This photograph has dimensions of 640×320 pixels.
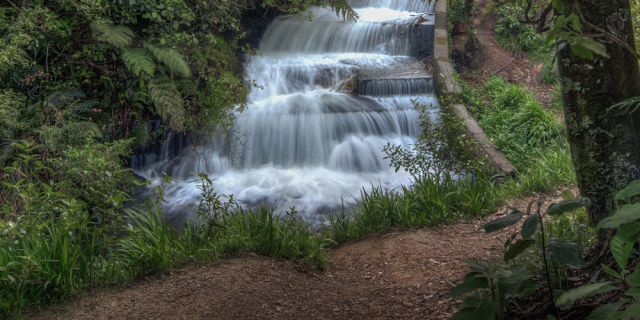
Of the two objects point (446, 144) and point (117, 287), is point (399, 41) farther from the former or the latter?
point (117, 287)

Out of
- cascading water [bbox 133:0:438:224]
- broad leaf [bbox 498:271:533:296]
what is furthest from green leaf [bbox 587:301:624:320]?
cascading water [bbox 133:0:438:224]

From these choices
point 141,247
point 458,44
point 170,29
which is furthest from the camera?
point 458,44

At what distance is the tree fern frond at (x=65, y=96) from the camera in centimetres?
593

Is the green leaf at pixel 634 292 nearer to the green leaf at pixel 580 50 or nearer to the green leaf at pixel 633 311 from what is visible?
the green leaf at pixel 633 311

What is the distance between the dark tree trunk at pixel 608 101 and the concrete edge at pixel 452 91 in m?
3.24

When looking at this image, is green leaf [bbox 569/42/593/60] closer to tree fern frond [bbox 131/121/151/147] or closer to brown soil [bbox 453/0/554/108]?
tree fern frond [bbox 131/121/151/147]

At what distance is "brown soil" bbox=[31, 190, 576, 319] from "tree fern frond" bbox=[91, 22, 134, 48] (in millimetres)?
4161

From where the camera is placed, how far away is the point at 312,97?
28.4 ft

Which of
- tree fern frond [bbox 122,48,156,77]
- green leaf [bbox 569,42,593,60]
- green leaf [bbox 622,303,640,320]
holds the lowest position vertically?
green leaf [bbox 622,303,640,320]

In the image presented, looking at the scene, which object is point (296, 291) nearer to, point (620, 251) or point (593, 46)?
point (620, 251)

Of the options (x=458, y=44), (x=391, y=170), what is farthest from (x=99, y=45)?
(x=458, y=44)

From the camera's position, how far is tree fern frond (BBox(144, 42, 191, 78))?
20.9ft

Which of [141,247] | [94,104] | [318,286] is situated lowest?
[318,286]

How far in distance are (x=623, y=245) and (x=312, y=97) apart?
24.0 ft
